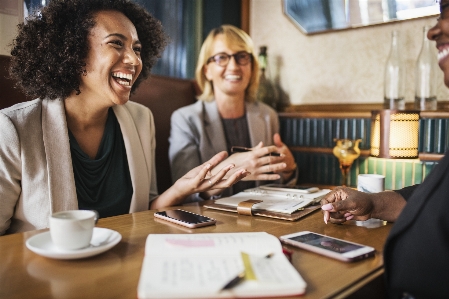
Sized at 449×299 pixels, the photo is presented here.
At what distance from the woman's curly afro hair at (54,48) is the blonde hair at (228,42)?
2.79ft

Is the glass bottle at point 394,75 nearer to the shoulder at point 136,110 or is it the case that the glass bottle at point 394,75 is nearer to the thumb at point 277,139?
the thumb at point 277,139

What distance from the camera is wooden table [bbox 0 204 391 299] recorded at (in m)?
0.73

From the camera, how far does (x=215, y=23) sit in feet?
10.1

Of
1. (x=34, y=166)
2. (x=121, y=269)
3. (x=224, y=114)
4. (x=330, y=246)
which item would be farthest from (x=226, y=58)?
(x=121, y=269)

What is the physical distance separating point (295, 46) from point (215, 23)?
0.65 meters

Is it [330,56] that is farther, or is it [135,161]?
[330,56]

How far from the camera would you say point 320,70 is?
2787 mm

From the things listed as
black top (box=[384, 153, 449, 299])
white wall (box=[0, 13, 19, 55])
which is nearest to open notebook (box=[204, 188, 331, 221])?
black top (box=[384, 153, 449, 299])

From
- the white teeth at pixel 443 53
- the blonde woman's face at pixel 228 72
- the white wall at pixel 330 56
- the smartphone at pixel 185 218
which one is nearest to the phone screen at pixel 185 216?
the smartphone at pixel 185 218

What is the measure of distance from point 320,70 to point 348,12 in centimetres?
41

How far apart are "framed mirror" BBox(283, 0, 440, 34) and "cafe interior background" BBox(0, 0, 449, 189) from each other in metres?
0.02

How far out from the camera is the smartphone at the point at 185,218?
3.79 ft

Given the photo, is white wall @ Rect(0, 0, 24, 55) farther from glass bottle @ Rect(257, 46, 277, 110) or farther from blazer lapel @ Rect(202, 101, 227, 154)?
glass bottle @ Rect(257, 46, 277, 110)

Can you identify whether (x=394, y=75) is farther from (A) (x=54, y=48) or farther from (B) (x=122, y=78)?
(A) (x=54, y=48)
